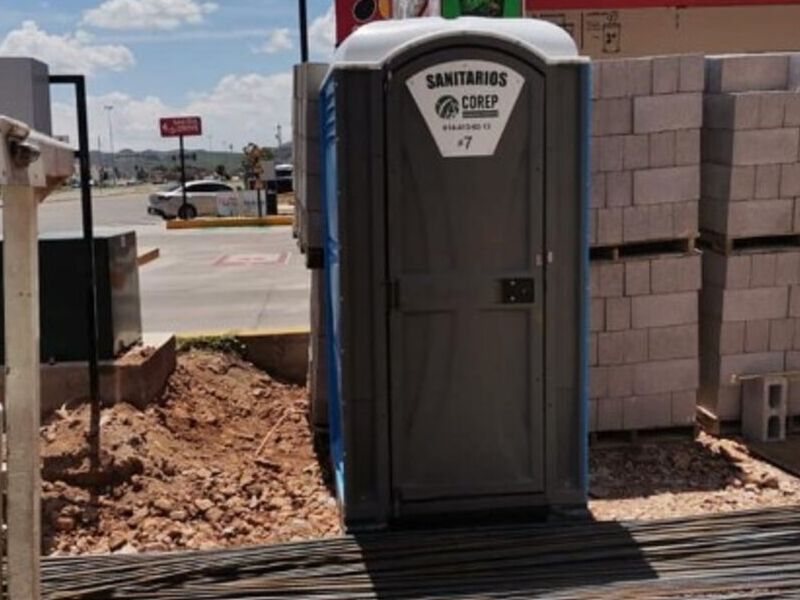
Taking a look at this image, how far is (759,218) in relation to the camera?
5797 mm

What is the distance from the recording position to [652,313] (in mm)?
5703

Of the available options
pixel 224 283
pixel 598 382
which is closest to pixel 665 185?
pixel 598 382

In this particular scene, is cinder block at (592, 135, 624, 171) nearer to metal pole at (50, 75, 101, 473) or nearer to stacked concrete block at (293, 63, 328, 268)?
stacked concrete block at (293, 63, 328, 268)

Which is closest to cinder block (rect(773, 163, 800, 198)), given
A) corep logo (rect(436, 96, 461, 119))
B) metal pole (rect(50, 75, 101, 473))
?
corep logo (rect(436, 96, 461, 119))

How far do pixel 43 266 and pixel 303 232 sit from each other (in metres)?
1.63

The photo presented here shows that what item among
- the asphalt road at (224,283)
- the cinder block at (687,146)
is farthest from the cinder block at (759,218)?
the asphalt road at (224,283)

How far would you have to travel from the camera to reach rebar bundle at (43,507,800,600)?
377 centimetres

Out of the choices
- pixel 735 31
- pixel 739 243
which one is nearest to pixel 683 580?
pixel 739 243

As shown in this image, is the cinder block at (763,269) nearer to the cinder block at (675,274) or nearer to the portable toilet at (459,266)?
the cinder block at (675,274)

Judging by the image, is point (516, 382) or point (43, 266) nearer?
point (516, 382)

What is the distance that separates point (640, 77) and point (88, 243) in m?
3.40

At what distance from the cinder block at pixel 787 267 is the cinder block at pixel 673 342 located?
64 cm

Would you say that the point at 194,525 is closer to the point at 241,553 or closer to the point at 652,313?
the point at 241,553

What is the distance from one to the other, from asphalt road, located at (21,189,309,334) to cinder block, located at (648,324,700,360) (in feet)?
13.0
